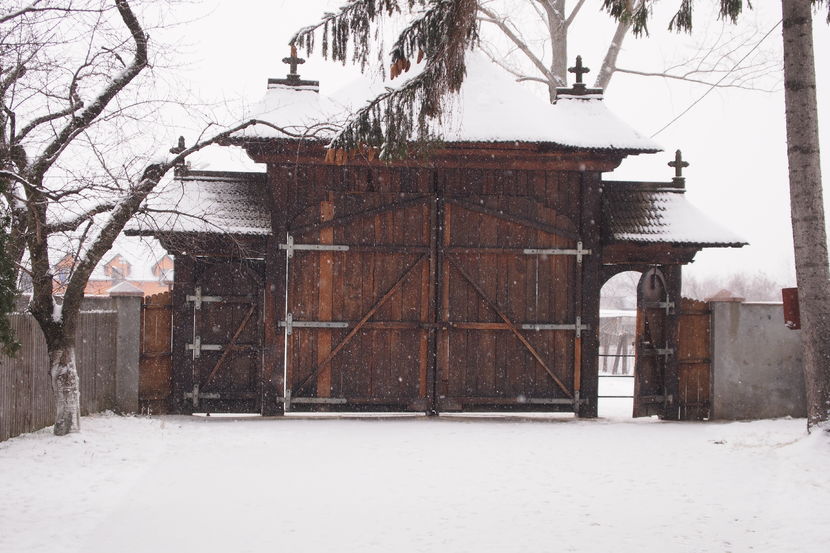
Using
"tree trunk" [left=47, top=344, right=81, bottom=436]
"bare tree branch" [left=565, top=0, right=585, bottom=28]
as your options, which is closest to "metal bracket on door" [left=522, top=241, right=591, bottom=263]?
"tree trunk" [left=47, top=344, right=81, bottom=436]

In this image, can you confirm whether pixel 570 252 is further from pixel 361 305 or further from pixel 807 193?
pixel 807 193

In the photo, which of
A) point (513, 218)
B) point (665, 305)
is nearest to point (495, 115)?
point (513, 218)

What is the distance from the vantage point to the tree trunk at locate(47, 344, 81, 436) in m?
8.92

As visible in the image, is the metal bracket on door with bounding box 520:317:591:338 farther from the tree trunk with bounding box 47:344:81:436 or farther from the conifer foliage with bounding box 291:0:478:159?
the tree trunk with bounding box 47:344:81:436

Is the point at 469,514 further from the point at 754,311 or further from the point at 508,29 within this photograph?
the point at 508,29

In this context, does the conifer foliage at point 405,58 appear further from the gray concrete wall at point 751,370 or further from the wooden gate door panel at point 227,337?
the gray concrete wall at point 751,370

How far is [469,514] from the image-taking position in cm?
640

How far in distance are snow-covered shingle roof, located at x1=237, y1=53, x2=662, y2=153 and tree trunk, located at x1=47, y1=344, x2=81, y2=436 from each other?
3500mm

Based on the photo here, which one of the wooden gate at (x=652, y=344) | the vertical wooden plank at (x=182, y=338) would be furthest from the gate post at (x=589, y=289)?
the vertical wooden plank at (x=182, y=338)

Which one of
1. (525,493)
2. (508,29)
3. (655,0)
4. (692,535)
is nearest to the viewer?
(692,535)

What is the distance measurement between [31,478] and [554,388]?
22.4 feet

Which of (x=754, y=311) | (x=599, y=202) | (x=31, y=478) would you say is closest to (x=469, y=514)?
(x=31, y=478)

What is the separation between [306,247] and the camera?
11.2 metres

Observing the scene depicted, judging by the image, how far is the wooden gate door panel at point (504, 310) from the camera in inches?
446
